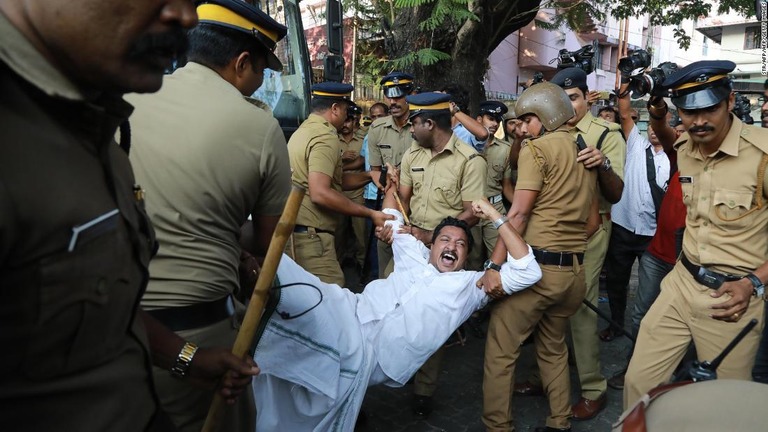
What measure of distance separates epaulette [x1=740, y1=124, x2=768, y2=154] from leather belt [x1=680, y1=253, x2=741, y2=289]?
0.61m

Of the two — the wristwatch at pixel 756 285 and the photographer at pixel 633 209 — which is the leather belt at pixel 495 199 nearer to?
the photographer at pixel 633 209

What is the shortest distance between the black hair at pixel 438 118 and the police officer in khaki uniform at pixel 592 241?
0.89 metres

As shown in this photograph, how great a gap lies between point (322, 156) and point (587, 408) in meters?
2.39

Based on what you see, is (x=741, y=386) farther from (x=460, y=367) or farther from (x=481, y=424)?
(x=460, y=367)

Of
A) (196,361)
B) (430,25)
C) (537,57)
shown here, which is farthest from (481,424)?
(537,57)

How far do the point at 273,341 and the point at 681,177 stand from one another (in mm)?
2254

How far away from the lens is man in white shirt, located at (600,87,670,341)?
4.58 meters

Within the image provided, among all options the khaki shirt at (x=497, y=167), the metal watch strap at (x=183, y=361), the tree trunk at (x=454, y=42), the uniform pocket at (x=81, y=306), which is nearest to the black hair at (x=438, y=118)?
the khaki shirt at (x=497, y=167)

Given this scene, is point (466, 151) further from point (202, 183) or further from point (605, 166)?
point (202, 183)

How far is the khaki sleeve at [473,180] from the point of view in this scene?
3.96 metres

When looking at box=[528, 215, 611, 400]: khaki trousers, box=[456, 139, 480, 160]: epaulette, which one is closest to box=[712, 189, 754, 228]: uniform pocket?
box=[528, 215, 611, 400]: khaki trousers

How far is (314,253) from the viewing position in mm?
3787

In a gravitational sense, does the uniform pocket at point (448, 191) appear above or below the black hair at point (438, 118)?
below

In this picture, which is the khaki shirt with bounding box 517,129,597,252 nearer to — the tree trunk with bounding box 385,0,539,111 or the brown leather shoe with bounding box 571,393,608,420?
the brown leather shoe with bounding box 571,393,608,420
